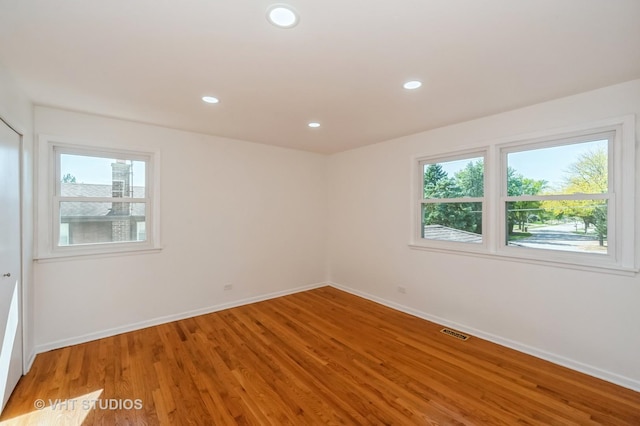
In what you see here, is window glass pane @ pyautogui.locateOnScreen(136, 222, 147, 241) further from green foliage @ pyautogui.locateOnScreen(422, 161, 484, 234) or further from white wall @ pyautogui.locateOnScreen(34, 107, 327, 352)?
green foliage @ pyautogui.locateOnScreen(422, 161, 484, 234)

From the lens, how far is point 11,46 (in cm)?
175

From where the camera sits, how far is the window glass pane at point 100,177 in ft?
9.69

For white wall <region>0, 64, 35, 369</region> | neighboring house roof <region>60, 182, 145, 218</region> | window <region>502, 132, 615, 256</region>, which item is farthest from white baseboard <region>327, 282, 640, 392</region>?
white wall <region>0, 64, 35, 369</region>

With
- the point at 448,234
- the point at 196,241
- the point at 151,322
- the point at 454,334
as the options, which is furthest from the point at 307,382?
the point at 448,234

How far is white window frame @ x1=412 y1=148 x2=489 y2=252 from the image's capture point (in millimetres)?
3174

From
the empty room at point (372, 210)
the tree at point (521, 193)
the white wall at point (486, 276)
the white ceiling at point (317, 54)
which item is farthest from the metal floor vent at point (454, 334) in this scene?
the white ceiling at point (317, 54)

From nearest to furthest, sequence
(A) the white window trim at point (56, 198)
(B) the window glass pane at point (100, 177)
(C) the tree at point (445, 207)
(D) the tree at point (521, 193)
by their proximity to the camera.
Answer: (A) the white window trim at point (56, 198) < (D) the tree at point (521, 193) < (B) the window glass pane at point (100, 177) < (C) the tree at point (445, 207)

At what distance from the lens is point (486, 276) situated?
10.1ft

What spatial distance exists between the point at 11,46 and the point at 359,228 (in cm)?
411

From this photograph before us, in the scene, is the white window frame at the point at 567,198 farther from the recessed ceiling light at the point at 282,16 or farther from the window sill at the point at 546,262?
the recessed ceiling light at the point at 282,16

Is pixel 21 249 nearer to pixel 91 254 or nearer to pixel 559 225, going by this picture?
pixel 91 254

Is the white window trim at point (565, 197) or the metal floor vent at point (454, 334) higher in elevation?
the white window trim at point (565, 197)

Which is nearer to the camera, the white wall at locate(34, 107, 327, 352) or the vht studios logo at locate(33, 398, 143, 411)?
the vht studios logo at locate(33, 398, 143, 411)

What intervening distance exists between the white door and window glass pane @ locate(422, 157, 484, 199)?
13.9 feet
